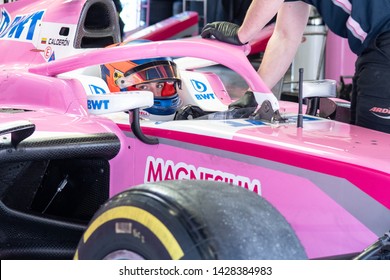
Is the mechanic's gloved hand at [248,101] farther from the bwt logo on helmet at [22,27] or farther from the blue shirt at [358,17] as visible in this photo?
the bwt logo on helmet at [22,27]

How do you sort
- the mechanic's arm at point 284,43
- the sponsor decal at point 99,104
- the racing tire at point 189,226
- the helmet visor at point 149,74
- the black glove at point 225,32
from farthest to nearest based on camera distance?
1. the helmet visor at point 149,74
2. the mechanic's arm at point 284,43
3. the black glove at point 225,32
4. the sponsor decal at point 99,104
5. the racing tire at point 189,226

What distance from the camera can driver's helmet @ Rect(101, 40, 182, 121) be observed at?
3.21 metres

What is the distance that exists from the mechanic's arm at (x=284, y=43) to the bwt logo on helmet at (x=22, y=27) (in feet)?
4.39

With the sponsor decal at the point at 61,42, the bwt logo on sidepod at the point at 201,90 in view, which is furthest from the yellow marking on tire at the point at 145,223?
the sponsor decal at the point at 61,42

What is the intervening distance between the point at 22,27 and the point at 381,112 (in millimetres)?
2003

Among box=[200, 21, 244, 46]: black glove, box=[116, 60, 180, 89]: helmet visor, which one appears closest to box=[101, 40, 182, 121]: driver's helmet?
box=[116, 60, 180, 89]: helmet visor

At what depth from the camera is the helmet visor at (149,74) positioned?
→ 3.21 meters

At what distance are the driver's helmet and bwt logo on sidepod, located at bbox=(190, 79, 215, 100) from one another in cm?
32

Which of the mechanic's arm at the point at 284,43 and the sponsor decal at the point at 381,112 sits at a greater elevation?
the mechanic's arm at the point at 284,43

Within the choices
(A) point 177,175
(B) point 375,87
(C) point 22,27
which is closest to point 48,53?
(C) point 22,27
